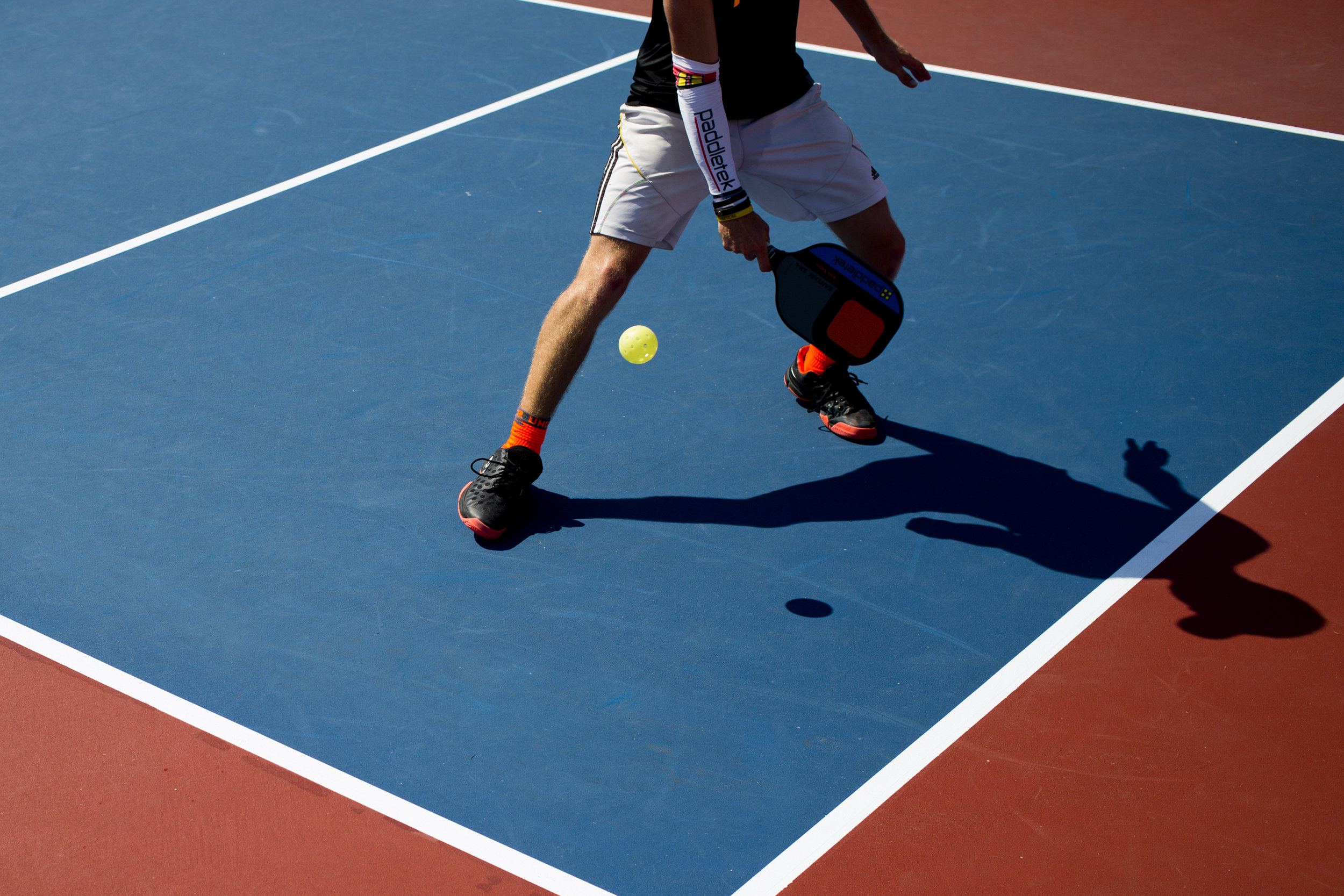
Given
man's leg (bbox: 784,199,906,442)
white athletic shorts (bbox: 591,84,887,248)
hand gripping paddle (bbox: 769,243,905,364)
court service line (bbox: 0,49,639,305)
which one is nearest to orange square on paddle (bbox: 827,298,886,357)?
hand gripping paddle (bbox: 769,243,905,364)

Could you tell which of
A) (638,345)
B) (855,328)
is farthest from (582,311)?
(855,328)

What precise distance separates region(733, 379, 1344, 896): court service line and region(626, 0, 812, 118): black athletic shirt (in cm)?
194

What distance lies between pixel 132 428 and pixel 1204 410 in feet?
13.6

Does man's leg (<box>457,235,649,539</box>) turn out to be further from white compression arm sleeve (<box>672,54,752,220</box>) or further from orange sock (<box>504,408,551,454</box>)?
white compression arm sleeve (<box>672,54,752,220</box>)

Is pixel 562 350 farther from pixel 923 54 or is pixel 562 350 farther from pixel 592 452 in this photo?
pixel 923 54

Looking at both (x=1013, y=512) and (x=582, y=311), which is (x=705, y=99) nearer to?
(x=582, y=311)

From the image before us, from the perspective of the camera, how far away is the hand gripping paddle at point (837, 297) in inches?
165

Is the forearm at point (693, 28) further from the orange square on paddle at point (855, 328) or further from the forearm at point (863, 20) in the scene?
the forearm at point (863, 20)

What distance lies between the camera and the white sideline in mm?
2986

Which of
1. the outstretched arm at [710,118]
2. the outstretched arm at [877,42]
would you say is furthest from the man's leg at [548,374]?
the outstretched arm at [877,42]

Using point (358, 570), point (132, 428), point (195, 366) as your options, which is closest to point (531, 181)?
point (195, 366)

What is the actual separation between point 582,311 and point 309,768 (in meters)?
1.72

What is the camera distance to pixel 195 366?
5.13 m

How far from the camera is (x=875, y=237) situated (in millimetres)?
4430
